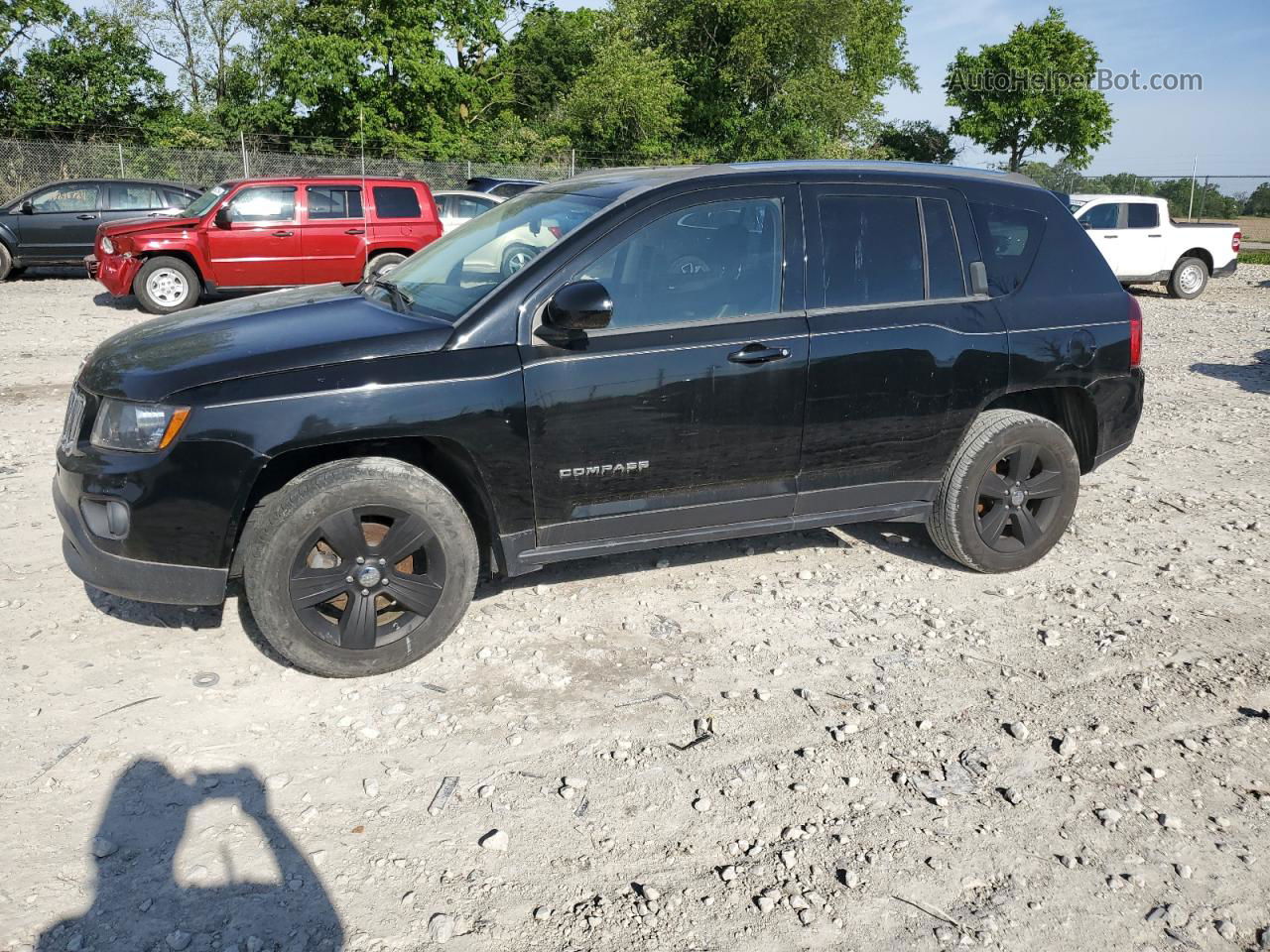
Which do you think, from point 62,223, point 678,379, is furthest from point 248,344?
point 62,223

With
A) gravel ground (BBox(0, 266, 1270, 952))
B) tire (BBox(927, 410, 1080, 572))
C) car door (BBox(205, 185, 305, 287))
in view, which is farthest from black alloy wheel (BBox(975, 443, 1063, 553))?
car door (BBox(205, 185, 305, 287))

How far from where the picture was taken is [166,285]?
13594mm

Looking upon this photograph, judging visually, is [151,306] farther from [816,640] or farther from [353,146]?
[353,146]

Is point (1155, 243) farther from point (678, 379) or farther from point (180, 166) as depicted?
point (180, 166)

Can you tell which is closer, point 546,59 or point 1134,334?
point 1134,334

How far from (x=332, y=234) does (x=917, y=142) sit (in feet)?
143

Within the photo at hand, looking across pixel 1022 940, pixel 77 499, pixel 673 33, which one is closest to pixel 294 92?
pixel 673 33

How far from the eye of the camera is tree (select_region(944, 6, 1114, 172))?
4919 cm

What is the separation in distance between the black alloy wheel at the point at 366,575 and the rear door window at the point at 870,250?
1.99 metres

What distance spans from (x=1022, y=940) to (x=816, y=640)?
1.78 metres

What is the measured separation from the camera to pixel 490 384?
3.88 metres

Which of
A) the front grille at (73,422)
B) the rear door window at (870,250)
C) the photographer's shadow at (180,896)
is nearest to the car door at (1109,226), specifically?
the rear door window at (870,250)

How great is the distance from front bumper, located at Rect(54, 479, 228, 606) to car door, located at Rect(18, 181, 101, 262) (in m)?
15.5

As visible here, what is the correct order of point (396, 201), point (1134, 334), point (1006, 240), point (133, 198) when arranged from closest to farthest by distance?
point (1006, 240) → point (1134, 334) → point (396, 201) → point (133, 198)
